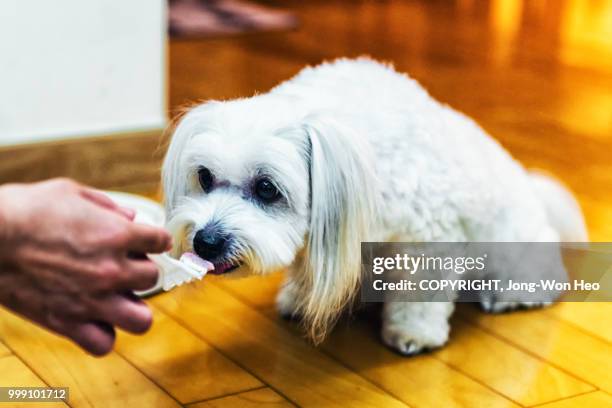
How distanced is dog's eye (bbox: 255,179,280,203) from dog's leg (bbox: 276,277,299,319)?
230 millimetres

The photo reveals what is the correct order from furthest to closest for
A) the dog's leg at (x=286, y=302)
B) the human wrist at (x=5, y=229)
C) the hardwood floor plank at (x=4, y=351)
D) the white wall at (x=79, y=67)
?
the white wall at (x=79, y=67), the dog's leg at (x=286, y=302), the hardwood floor plank at (x=4, y=351), the human wrist at (x=5, y=229)

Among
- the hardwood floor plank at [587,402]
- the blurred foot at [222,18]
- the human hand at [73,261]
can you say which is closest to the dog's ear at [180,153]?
the human hand at [73,261]

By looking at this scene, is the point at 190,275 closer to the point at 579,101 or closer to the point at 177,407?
the point at 177,407

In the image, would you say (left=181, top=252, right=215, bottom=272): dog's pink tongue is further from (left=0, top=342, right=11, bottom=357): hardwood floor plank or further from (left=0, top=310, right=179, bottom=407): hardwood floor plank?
(left=0, top=342, right=11, bottom=357): hardwood floor plank

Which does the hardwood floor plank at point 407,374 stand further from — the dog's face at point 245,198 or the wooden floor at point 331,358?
the dog's face at point 245,198

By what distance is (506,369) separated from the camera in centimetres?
134

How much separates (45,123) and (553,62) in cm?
187

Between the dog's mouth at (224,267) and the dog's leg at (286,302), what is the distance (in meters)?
0.22

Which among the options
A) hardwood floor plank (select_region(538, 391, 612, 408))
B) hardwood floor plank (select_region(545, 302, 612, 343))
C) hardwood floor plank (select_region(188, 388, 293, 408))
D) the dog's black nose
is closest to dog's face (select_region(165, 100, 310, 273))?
the dog's black nose

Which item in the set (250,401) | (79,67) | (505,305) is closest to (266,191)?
(250,401)

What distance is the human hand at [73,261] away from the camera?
0.75 meters

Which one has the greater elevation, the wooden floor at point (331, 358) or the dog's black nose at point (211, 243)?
the dog's black nose at point (211, 243)

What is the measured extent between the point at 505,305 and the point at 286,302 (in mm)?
353

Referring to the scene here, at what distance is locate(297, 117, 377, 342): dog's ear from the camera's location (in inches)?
47.7
